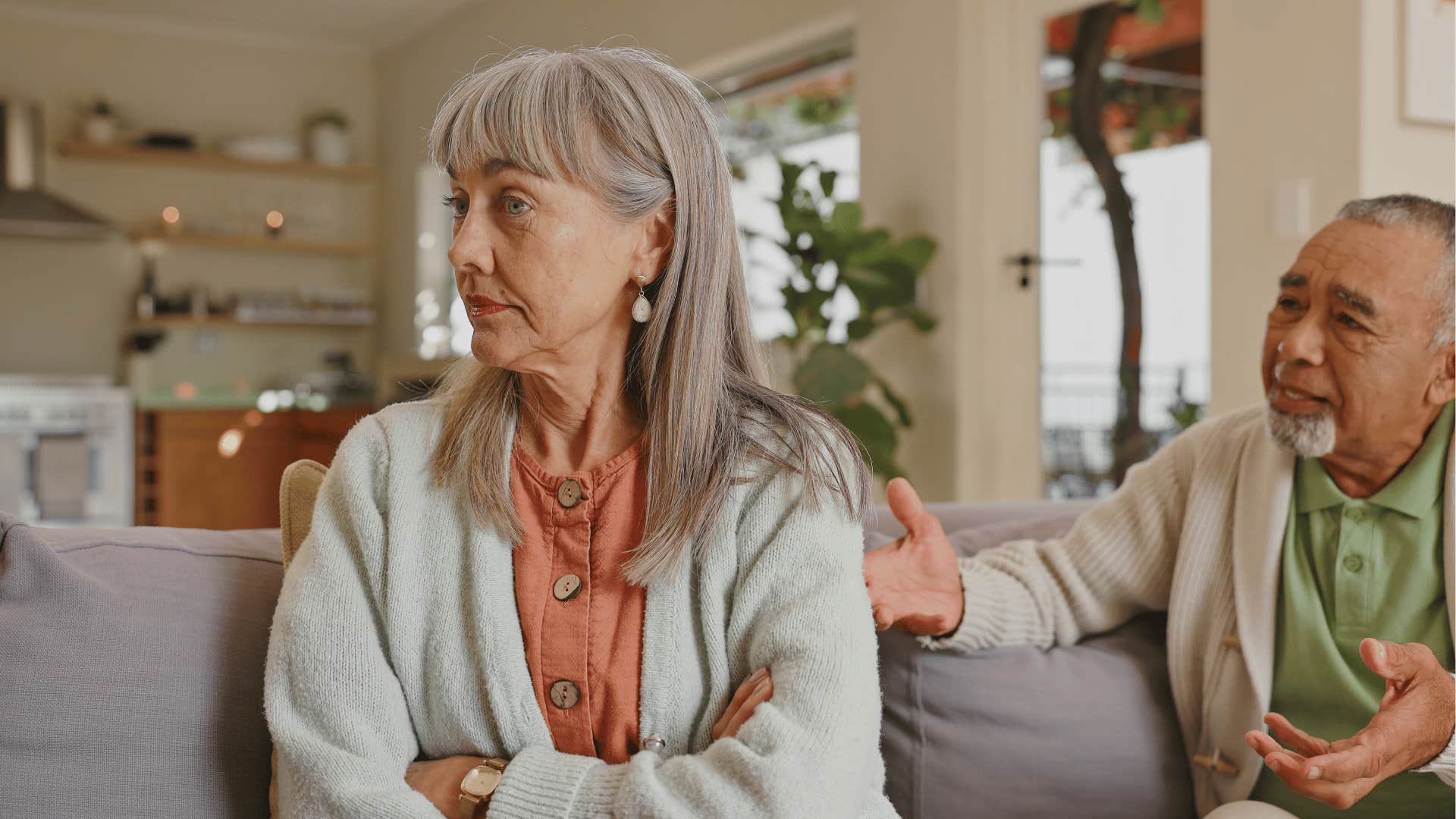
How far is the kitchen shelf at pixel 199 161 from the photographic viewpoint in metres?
6.59

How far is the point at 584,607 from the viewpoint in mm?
1243

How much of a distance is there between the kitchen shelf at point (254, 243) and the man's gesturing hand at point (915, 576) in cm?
609

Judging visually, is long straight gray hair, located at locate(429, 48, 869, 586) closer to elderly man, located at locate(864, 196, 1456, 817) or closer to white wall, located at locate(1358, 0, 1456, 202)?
elderly man, located at locate(864, 196, 1456, 817)

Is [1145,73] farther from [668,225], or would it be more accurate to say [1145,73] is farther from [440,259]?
[440,259]

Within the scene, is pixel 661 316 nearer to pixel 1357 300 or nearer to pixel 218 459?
pixel 1357 300

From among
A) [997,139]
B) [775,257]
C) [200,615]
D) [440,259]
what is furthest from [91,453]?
[200,615]

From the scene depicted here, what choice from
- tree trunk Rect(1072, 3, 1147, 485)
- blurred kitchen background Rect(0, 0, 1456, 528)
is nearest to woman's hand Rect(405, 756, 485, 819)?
blurred kitchen background Rect(0, 0, 1456, 528)

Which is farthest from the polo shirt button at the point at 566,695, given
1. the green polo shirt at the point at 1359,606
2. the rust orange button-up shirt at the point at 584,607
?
the green polo shirt at the point at 1359,606

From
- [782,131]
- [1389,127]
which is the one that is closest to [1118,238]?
[1389,127]

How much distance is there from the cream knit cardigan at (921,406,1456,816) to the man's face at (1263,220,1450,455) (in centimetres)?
8

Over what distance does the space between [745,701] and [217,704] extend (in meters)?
0.54

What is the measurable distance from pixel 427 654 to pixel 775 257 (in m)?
4.34

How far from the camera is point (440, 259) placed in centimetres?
717

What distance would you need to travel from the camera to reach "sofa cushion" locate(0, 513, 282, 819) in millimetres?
1227
